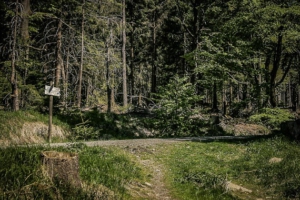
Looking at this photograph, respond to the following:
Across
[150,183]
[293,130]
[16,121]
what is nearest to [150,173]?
[150,183]

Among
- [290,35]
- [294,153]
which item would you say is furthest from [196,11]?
[294,153]

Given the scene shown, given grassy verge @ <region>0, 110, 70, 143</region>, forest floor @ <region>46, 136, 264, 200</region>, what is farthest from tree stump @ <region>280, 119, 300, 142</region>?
grassy verge @ <region>0, 110, 70, 143</region>

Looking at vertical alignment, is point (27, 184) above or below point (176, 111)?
below

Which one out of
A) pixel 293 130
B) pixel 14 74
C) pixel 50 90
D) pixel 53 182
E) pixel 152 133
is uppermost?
pixel 14 74

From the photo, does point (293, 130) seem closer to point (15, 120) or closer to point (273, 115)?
point (273, 115)

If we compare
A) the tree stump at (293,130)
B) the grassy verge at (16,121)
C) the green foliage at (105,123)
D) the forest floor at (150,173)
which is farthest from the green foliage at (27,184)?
the tree stump at (293,130)

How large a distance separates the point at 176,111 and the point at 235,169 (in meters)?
9.60

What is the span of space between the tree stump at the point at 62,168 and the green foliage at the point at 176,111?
41.7ft

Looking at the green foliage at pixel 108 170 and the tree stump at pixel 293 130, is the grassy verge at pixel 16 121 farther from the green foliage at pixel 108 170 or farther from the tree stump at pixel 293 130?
the tree stump at pixel 293 130

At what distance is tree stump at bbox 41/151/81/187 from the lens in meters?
4.95

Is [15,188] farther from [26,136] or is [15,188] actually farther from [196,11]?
[196,11]

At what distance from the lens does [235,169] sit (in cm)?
903

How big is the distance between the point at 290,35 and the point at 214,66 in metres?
4.09

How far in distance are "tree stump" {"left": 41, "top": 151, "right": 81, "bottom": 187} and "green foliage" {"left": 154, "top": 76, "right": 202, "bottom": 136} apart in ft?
41.7
